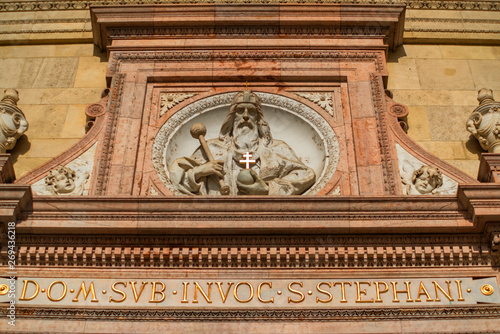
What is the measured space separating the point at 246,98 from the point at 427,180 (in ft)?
10.2

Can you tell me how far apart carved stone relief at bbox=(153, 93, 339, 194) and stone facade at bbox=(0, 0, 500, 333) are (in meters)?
0.03

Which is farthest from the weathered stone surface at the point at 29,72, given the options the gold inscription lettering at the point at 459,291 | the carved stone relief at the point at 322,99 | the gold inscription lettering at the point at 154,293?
the gold inscription lettering at the point at 459,291

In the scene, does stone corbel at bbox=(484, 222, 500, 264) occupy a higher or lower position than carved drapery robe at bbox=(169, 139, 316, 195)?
lower

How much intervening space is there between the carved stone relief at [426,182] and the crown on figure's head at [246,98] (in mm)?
2536

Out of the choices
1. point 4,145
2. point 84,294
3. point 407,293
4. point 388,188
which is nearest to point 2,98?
point 4,145

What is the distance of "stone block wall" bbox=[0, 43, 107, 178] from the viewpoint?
1426 centimetres

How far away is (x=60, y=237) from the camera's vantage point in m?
12.0

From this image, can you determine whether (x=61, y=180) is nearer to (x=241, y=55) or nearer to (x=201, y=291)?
(x=201, y=291)

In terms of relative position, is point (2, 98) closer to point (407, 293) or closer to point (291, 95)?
point (291, 95)

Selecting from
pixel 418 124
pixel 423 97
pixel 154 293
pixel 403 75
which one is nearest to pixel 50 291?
pixel 154 293

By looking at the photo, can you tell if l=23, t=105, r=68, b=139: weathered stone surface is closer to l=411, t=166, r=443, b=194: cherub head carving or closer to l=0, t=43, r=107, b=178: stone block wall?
l=0, t=43, r=107, b=178: stone block wall

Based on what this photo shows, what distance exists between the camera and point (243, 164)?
538 inches

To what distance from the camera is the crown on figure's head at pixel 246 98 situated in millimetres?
14148

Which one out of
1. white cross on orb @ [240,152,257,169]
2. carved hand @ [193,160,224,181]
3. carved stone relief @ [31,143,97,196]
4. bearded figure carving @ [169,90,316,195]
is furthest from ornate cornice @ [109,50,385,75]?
carved hand @ [193,160,224,181]
